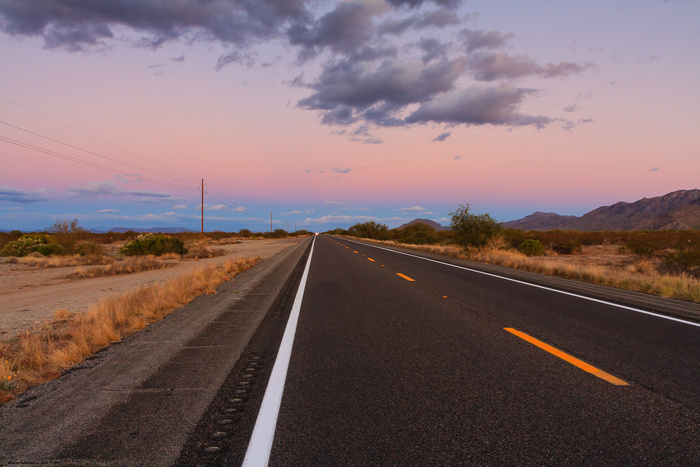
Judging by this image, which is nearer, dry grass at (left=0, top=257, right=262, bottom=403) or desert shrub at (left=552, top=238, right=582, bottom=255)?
dry grass at (left=0, top=257, right=262, bottom=403)

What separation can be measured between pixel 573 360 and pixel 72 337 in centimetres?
770

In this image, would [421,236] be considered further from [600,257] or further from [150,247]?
[150,247]

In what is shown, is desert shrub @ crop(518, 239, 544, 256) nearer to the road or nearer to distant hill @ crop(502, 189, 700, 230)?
the road

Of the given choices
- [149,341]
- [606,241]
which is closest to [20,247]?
[149,341]

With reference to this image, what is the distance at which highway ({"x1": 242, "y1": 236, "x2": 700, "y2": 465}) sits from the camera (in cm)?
269

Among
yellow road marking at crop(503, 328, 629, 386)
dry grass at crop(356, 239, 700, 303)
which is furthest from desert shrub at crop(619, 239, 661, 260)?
yellow road marking at crop(503, 328, 629, 386)

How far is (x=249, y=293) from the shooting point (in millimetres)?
10883

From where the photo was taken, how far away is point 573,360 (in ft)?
15.2

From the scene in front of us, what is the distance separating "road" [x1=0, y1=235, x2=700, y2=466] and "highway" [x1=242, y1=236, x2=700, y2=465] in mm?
17

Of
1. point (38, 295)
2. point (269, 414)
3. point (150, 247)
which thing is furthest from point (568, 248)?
point (269, 414)

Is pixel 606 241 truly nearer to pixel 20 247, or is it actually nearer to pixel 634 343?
pixel 634 343

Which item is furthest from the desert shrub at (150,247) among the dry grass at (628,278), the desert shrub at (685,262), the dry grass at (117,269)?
the desert shrub at (685,262)

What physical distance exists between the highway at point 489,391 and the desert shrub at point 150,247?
96.8 ft

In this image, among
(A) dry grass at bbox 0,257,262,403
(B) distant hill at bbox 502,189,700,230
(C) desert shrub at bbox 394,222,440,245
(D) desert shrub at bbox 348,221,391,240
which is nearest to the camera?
(A) dry grass at bbox 0,257,262,403
